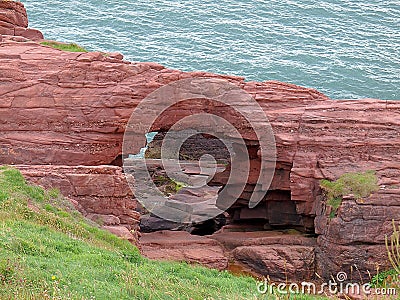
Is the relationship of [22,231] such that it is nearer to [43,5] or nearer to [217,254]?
[217,254]

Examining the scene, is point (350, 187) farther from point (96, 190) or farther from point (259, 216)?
point (96, 190)

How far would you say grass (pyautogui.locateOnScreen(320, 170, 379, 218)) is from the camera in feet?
82.0

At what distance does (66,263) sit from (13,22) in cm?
2194

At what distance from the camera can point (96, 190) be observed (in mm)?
23422

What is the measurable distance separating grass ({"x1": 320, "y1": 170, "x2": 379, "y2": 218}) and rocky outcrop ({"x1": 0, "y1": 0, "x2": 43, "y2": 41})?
16361 mm

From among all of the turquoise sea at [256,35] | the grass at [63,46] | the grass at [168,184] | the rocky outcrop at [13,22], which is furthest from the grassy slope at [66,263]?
the turquoise sea at [256,35]

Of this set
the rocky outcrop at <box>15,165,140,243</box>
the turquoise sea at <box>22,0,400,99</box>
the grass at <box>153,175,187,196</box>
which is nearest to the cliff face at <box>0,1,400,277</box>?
the rocky outcrop at <box>15,165,140,243</box>

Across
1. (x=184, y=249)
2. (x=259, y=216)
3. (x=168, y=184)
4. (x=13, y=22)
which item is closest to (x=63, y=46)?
(x=13, y=22)

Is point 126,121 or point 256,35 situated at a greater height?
point 126,121

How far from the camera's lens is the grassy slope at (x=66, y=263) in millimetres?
10953

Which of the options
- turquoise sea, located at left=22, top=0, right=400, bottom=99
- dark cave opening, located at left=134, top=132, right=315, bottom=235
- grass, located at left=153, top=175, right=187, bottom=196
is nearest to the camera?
dark cave opening, located at left=134, top=132, right=315, bottom=235

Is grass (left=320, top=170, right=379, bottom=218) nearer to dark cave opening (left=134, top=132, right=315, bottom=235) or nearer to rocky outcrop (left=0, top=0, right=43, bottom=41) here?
dark cave opening (left=134, top=132, right=315, bottom=235)

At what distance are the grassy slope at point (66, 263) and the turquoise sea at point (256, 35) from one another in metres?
44.2

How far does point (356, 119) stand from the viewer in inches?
1068
